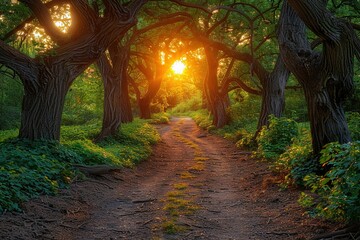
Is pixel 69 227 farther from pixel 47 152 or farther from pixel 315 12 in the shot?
pixel 315 12

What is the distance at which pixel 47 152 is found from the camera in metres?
8.66

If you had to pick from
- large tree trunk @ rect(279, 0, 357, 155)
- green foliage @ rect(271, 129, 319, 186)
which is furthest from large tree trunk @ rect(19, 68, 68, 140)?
green foliage @ rect(271, 129, 319, 186)

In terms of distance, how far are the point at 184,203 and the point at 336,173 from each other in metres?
3.47

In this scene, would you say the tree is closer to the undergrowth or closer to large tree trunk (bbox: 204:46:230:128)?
the undergrowth

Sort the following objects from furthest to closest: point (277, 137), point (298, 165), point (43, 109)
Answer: point (277, 137)
point (43, 109)
point (298, 165)

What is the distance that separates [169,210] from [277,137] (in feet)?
21.2

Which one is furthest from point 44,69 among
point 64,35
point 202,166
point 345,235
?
point 345,235

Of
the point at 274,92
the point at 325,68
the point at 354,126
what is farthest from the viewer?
the point at 274,92

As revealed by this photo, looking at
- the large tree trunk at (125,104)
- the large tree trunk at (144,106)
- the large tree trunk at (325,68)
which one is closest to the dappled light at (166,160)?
the large tree trunk at (325,68)

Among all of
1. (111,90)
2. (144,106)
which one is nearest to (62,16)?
(111,90)

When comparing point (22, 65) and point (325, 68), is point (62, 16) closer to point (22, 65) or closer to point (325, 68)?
point (22, 65)

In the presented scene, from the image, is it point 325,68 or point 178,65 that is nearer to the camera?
point 325,68

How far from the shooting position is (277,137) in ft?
39.7

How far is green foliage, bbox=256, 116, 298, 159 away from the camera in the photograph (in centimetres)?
1163
